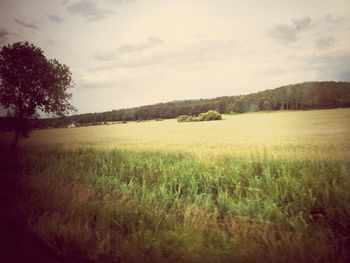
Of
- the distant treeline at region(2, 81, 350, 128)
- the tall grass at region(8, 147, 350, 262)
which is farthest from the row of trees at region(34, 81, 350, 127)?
the tall grass at region(8, 147, 350, 262)

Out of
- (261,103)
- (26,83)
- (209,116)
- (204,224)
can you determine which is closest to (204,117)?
(209,116)

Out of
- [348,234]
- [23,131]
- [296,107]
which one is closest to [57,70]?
[23,131]

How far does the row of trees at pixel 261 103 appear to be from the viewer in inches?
1517

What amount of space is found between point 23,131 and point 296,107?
5208 cm

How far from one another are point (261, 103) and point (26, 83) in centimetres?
4628

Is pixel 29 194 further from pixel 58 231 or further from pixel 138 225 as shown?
pixel 138 225

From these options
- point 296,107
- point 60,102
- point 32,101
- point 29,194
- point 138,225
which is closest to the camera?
point 138,225

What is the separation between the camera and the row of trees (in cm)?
3853

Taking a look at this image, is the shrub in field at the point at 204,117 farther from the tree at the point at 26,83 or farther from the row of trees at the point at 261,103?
the tree at the point at 26,83

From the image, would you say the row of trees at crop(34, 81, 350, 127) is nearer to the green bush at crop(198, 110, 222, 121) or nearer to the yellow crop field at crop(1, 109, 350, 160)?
the green bush at crop(198, 110, 222, 121)

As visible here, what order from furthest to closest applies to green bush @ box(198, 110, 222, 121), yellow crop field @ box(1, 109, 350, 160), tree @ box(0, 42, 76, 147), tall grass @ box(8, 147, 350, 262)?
green bush @ box(198, 110, 222, 121), tree @ box(0, 42, 76, 147), yellow crop field @ box(1, 109, 350, 160), tall grass @ box(8, 147, 350, 262)

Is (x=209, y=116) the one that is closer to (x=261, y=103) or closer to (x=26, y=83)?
(x=261, y=103)

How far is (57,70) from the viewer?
15570 mm

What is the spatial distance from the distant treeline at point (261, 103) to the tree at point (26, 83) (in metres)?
23.6
